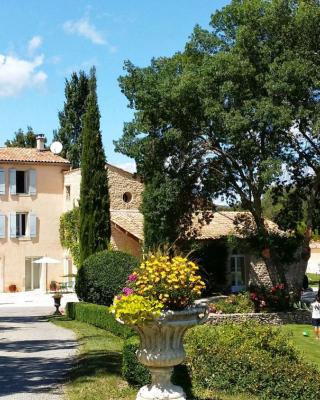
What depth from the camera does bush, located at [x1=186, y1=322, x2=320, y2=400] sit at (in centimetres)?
998

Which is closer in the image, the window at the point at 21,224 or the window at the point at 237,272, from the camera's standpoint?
the window at the point at 237,272

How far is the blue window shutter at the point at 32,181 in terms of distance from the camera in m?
39.5

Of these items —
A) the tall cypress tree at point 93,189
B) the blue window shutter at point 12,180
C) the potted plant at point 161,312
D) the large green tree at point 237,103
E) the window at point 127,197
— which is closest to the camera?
the potted plant at point 161,312

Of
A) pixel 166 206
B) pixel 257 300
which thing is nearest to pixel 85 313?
pixel 166 206

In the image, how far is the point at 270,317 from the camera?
2312cm

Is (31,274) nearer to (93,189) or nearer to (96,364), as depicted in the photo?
(93,189)

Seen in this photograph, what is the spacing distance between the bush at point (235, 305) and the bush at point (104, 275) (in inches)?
142

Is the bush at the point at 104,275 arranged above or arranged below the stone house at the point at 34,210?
below

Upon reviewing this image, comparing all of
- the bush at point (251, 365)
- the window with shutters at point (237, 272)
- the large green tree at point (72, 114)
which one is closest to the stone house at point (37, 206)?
the window with shutters at point (237, 272)

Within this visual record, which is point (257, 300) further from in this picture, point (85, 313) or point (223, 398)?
point (223, 398)

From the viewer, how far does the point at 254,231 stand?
2716cm

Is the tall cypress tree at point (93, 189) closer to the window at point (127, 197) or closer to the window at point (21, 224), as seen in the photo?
the window at point (127, 197)

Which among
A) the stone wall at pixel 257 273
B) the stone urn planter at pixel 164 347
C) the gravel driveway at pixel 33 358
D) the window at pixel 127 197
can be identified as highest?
the window at pixel 127 197

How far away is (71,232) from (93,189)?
8.20 meters
